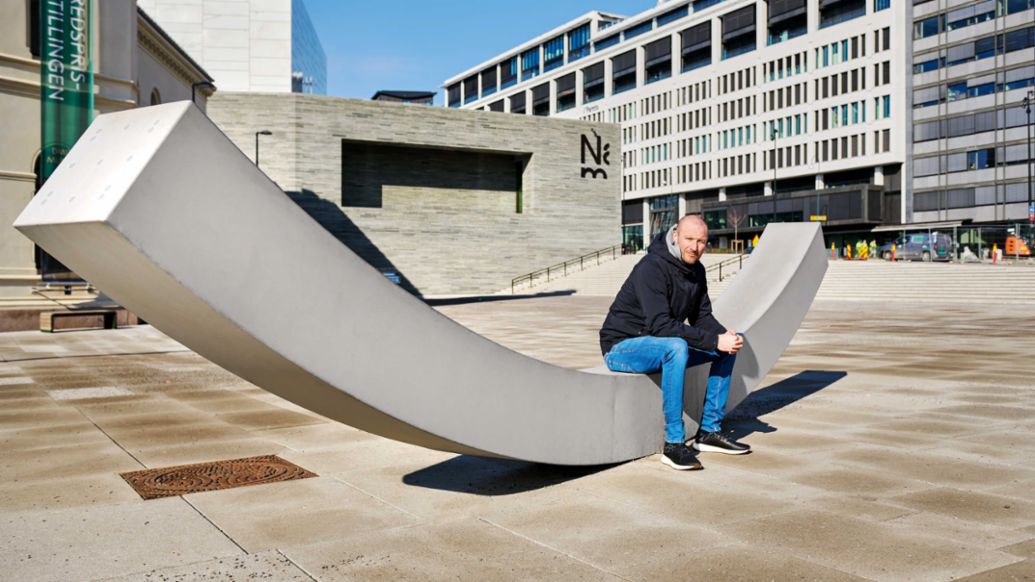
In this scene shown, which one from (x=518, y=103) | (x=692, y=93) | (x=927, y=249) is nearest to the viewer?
(x=927, y=249)

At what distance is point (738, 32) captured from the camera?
264 ft

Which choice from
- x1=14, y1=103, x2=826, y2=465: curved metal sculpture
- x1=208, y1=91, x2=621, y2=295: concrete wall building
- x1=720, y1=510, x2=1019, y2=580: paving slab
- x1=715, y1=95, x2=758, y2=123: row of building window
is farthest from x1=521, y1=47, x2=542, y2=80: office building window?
x1=720, y1=510, x2=1019, y2=580: paving slab

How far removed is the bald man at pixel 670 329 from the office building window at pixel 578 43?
323 feet

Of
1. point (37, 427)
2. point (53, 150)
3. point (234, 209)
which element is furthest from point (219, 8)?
point (234, 209)

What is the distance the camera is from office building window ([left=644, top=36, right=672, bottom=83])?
88375mm

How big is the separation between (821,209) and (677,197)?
59.3 feet

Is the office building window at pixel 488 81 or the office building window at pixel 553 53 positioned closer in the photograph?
the office building window at pixel 553 53

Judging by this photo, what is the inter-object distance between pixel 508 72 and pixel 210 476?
111107 millimetres

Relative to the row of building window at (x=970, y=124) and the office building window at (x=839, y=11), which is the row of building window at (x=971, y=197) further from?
the office building window at (x=839, y=11)

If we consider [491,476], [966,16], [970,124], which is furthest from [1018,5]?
[491,476]

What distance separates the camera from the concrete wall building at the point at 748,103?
232ft

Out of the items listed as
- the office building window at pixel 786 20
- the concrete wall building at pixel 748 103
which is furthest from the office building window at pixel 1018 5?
the office building window at pixel 786 20

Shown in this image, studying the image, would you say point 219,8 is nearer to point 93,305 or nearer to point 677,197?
point 93,305

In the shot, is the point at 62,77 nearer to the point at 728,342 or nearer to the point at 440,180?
the point at 728,342
